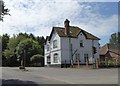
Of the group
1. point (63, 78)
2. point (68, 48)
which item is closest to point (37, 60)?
point (68, 48)

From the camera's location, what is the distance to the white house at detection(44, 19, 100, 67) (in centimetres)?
5644

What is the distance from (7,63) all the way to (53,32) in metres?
21.7

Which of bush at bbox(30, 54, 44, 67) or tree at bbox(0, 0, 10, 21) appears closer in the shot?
tree at bbox(0, 0, 10, 21)

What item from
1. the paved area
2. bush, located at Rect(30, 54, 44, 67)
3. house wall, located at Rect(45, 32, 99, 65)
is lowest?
the paved area

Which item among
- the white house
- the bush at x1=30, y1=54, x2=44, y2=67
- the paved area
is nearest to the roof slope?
the white house

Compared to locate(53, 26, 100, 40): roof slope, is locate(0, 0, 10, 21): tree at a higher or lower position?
lower

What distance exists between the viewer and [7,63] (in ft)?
250

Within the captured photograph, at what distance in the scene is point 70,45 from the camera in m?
57.1

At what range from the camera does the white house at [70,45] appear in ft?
185

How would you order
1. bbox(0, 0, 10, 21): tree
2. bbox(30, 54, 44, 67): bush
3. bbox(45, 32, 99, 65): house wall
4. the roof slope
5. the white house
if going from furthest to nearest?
bbox(30, 54, 44, 67): bush → the roof slope → the white house → bbox(45, 32, 99, 65): house wall → bbox(0, 0, 10, 21): tree

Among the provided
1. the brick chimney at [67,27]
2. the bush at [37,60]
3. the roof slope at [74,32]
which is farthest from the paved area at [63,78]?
the bush at [37,60]

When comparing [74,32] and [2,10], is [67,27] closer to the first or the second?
[74,32]

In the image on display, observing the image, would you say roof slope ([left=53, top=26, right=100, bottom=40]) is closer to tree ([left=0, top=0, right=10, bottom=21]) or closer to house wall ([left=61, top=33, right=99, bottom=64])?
house wall ([left=61, top=33, right=99, bottom=64])

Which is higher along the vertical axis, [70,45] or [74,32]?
[74,32]
